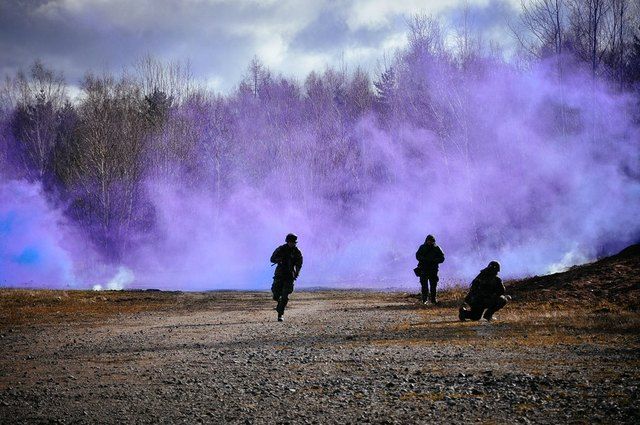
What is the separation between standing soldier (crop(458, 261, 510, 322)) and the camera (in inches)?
504

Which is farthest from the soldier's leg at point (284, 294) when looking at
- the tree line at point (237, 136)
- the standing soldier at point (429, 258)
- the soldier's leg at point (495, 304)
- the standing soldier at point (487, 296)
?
the tree line at point (237, 136)

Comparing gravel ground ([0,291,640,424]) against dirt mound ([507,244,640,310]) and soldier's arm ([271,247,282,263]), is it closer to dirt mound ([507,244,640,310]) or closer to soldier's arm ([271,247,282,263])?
soldier's arm ([271,247,282,263])

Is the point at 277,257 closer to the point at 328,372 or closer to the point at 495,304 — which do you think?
the point at 495,304

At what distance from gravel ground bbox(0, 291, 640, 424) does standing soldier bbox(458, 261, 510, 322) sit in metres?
0.49

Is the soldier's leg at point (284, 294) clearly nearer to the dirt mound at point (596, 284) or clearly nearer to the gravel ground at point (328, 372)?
the gravel ground at point (328, 372)

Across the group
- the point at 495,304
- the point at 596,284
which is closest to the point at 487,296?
the point at 495,304

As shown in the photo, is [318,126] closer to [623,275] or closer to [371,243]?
[371,243]

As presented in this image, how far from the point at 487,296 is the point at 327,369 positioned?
667cm

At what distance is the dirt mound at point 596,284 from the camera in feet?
51.7

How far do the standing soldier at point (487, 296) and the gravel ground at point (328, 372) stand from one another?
49 cm

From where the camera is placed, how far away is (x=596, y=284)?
17.2m

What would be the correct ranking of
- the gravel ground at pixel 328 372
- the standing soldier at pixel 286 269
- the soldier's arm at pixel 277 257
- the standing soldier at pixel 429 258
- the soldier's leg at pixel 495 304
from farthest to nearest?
the standing soldier at pixel 429 258 → the standing soldier at pixel 286 269 → the soldier's arm at pixel 277 257 → the soldier's leg at pixel 495 304 → the gravel ground at pixel 328 372

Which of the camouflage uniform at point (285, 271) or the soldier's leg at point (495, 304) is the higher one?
the camouflage uniform at point (285, 271)

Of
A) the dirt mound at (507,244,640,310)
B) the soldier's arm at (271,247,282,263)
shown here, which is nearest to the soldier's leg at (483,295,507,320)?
the dirt mound at (507,244,640,310)
